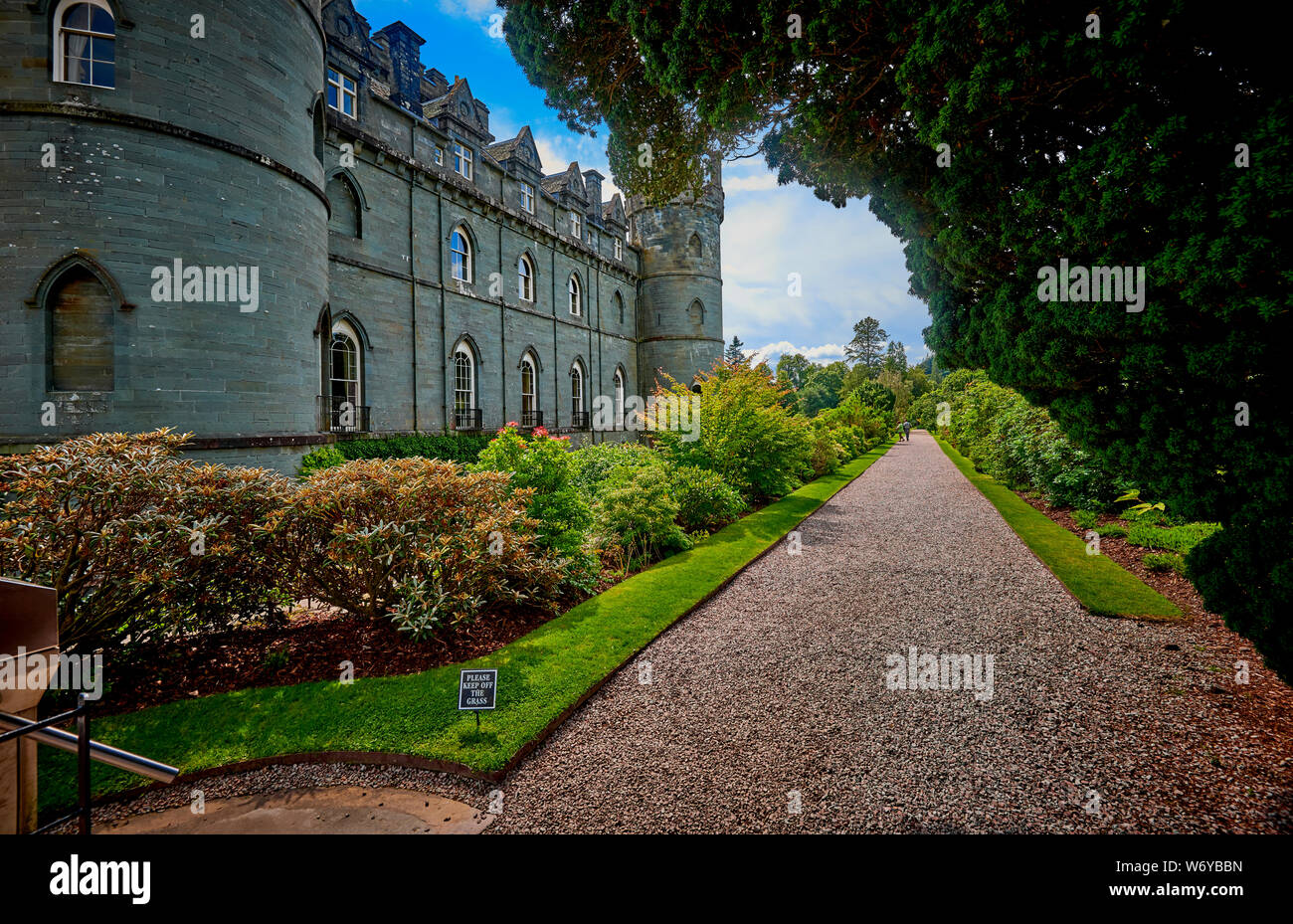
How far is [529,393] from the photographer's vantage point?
23047mm

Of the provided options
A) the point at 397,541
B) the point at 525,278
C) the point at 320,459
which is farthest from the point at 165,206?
the point at 525,278

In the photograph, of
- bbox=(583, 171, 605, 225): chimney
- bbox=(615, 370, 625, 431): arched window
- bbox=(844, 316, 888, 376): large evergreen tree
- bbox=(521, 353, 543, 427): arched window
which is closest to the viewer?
bbox=(521, 353, 543, 427): arched window

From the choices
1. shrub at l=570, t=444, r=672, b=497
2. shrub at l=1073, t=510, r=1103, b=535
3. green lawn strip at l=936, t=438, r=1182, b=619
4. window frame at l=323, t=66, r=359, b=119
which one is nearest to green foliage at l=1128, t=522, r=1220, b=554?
green lawn strip at l=936, t=438, r=1182, b=619

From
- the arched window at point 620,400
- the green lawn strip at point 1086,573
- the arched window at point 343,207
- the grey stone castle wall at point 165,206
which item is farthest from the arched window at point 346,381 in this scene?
the green lawn strip at point 1086,573

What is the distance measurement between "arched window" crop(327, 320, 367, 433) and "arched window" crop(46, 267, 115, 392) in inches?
250

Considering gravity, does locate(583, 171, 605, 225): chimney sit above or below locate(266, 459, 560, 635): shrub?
above

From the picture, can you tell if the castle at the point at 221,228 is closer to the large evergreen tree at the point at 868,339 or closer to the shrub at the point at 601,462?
the shrub at the point at 601,462

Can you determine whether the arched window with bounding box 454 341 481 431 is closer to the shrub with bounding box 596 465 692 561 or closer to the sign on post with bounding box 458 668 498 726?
the shrub with bounding box 596 465 692 561

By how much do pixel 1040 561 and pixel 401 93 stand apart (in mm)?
22097

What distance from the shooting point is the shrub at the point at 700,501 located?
451 inches

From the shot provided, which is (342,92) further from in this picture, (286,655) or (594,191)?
(286,655)

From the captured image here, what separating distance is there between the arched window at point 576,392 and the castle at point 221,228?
765 centimetres

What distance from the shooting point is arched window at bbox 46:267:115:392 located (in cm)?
830

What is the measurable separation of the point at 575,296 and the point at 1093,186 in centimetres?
2384
